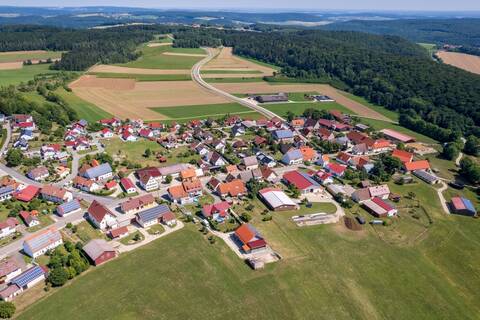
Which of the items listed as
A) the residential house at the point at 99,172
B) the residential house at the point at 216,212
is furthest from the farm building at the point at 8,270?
the residential house at the point at 216,212

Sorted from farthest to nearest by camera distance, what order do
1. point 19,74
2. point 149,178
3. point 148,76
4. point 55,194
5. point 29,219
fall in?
point 148,76 → point 19,74 → point 149,178 → point 55,194 → point 29,219

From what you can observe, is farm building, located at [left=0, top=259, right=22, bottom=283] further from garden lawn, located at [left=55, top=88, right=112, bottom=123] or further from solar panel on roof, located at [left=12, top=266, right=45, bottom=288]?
garden lawn, located at [left=55, top=88, right=112, bottom=123]

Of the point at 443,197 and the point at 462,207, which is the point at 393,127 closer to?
the point at 443,197

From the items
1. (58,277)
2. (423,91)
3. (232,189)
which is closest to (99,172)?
(232,189)

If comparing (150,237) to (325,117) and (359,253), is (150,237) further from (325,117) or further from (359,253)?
(325,117)

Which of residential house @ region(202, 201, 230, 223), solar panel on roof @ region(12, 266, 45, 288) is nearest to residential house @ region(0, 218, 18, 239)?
solar panel on roof @ region(12, 266, 45, 288)
